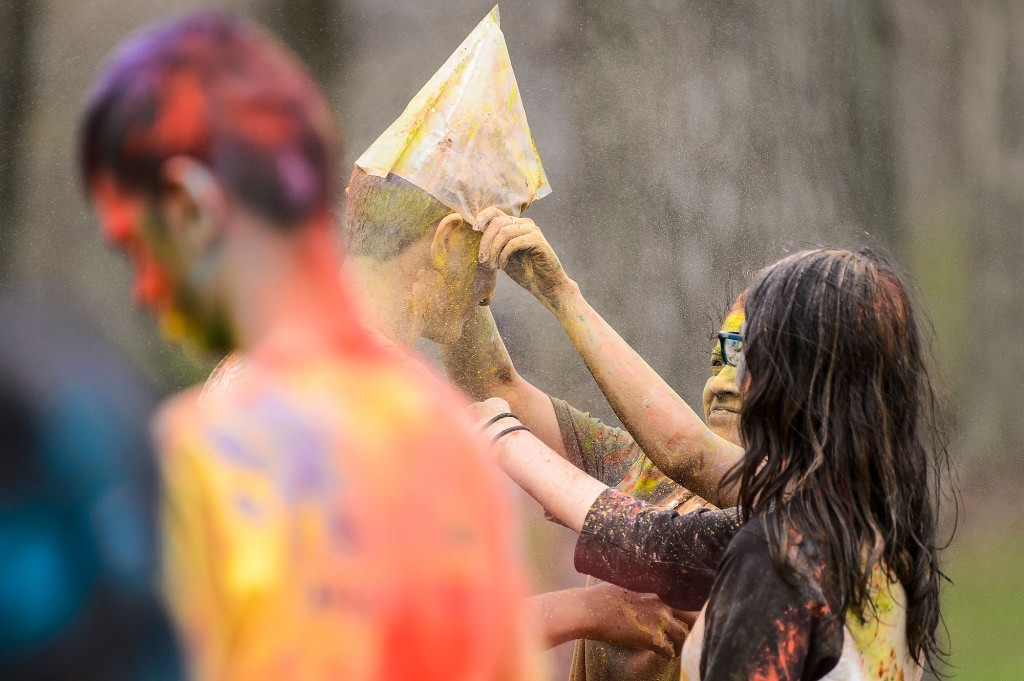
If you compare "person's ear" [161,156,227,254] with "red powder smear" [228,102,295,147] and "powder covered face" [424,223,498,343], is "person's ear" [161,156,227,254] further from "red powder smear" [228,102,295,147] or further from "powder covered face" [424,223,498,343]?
"powder covered face" [424,223,498,343]

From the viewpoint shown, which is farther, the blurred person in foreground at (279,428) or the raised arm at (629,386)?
the raised arm at (629,386)

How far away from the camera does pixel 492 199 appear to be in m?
2.22

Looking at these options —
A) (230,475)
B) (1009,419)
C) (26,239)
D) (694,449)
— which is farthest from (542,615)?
(1009,419)

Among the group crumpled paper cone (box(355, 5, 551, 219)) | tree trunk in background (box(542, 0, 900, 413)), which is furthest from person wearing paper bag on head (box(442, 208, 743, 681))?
tree trunk in background (box(542, 0, 900, 413))

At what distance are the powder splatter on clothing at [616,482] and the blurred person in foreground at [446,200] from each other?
157 millimetres

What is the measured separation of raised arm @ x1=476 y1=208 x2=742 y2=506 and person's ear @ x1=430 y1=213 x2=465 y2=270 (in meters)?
0.06

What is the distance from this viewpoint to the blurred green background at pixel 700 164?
2410mm

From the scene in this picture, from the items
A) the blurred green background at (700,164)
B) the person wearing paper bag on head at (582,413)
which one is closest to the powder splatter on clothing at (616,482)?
the person wearing paper bag on head at (582,413)

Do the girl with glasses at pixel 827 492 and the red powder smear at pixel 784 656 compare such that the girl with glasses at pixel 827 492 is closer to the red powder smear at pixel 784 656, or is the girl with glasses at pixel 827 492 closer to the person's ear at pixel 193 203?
the red powder smear at pixel 784 656

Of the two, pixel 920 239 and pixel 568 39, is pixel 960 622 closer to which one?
pixel 920 239

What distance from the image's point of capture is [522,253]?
7.32ft

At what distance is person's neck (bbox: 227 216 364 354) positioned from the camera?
2.90ft

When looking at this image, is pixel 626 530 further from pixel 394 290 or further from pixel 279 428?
pixel 279 428

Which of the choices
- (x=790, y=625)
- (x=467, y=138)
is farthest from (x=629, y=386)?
(x=790, y=625)
